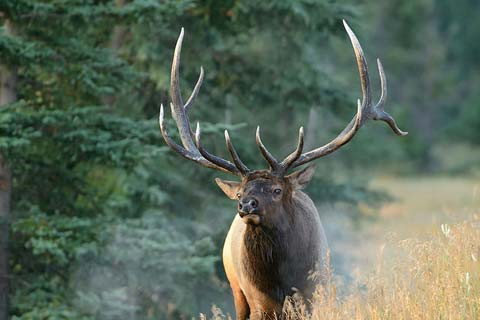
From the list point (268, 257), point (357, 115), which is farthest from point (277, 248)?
point (357, 115)

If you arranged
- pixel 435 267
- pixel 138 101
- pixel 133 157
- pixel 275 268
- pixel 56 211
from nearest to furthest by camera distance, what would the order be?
pixel 435 267 → pixel 275 268 → pixel 133 157 → pixel 56 211 → pixel 138 101

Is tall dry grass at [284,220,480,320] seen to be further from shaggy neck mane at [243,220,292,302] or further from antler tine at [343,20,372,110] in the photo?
antler tine at [343,20,372,110]

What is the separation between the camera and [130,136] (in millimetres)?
10820

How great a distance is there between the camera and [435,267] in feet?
22.0

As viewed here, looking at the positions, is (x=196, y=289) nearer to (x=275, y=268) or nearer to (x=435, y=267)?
(x=275, y=268)

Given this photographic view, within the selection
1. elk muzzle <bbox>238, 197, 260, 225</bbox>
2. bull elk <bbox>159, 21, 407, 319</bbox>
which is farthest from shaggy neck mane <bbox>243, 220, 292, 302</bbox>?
elk muzzle <bbox>238, 197, 260, 225</bbox>

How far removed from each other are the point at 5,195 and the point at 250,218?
14.7 ft

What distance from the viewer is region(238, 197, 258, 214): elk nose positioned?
7.37 metres

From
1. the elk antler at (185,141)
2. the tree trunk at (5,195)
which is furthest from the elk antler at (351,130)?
the tree trunk at (5,195)

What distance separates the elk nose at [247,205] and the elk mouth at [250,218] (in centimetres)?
3

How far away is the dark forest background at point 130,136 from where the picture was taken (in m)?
10.7

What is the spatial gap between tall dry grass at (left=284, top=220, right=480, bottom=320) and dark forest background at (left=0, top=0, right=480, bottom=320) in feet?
13.0

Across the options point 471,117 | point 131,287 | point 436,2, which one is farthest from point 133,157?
point 436,2

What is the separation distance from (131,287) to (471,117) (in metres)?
33.6
